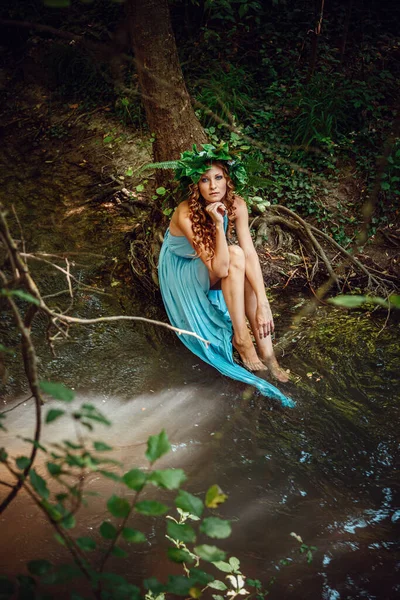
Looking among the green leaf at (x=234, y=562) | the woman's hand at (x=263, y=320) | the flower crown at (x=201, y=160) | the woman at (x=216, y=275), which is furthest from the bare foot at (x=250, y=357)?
the green leaf at (x=234, y=562)

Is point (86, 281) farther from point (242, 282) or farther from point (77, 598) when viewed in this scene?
point (77, 598)

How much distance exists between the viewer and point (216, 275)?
3.64 m

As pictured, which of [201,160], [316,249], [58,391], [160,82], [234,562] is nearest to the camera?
[58,391]

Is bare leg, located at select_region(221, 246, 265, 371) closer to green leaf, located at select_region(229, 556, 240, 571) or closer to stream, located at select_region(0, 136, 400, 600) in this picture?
stream, located at select_region(0, 136, 400, 600)

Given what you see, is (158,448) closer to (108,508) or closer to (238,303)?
(108,508)

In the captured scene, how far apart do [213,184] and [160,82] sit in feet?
3.77

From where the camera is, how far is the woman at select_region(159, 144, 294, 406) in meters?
3.48

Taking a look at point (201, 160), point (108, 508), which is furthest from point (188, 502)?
point (201, 160)

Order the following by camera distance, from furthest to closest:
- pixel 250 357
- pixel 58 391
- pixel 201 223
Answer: pixel 250 357, pixel 201 223, pixel 58 391

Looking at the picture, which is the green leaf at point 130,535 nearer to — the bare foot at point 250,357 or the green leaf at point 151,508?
the green leaf at point 151,508

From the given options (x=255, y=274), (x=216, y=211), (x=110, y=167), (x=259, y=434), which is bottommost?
(x=259, y=434)

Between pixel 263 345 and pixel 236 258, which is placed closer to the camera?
pixel 236 258

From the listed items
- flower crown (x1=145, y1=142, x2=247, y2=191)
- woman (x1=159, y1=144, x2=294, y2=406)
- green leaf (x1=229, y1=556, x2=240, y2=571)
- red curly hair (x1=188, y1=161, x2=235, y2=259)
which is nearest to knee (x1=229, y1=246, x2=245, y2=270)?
woman (x1=159, y1=144, x2=294, y2=406)

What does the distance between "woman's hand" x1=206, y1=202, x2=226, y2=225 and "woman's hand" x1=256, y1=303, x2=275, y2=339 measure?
2.10 feet
